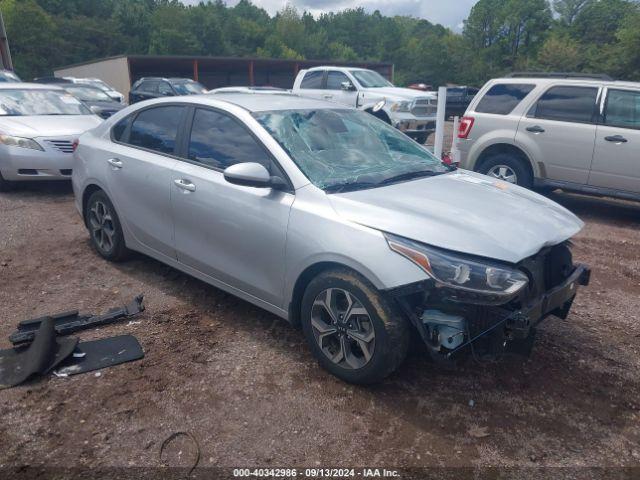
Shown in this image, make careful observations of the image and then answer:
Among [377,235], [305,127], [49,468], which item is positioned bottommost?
[49,468]

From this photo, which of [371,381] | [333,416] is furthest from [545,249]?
[333,416]

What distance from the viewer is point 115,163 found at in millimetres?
4770

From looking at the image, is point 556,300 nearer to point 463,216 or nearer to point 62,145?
point 463,216

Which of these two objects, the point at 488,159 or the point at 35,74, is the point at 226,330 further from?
the point at 35,74

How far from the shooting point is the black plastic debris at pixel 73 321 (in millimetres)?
3682

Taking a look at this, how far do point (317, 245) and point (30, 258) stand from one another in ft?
12.2

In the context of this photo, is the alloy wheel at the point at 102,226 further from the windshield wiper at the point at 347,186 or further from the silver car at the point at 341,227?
the windshield wiper at the point at 347,186

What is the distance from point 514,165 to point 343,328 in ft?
18.1

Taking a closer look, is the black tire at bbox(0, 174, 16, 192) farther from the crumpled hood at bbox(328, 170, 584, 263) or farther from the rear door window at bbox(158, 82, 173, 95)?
the rear door window at bbox(158, 82, 173, 95)

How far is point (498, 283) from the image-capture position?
9.39 ft

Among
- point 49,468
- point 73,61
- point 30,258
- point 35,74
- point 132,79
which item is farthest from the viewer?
point 73,61

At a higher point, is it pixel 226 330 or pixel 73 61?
pixel 73 61

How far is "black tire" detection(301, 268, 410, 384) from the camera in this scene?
2.99 metres

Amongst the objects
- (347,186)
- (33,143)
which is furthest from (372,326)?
(33,143)
